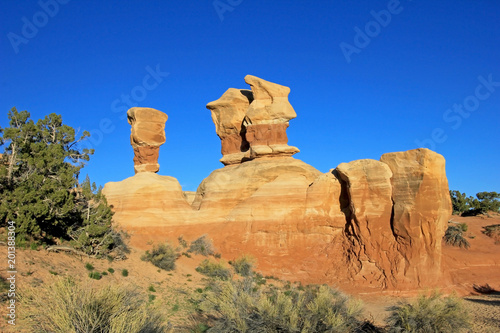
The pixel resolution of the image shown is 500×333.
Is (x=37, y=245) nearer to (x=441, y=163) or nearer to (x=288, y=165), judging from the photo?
(x=288, y=165)

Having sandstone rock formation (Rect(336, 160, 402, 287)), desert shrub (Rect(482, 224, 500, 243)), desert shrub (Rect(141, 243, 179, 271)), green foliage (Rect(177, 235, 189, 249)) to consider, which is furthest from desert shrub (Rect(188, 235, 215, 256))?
desert shrub (Rect(482, 224, 500, 243))

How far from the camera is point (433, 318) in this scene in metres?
11.4

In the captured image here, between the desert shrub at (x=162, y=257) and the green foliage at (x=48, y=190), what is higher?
the green foliage at (x=48, y=190)

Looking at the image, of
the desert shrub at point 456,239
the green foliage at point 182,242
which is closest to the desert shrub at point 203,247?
the green foliage at point 182,242

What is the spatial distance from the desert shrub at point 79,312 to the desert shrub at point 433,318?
7.76 m

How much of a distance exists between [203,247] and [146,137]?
Answer: 1137 cm

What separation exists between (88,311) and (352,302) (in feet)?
25.7

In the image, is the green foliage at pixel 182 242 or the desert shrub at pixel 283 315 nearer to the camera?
the desert shrub at pixel 283 315

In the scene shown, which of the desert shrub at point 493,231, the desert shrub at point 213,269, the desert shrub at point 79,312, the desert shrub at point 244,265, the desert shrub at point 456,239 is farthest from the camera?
the desert shrub at point 493,231

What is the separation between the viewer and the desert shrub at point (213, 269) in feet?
69.1

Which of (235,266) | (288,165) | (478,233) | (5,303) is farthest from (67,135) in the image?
(478,233)

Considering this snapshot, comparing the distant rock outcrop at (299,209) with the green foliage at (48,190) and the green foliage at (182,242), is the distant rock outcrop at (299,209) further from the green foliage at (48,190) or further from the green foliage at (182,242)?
the green foliage at (48,190)

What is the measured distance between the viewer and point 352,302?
11.7 metres

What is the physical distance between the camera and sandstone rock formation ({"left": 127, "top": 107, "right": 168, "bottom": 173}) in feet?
101
